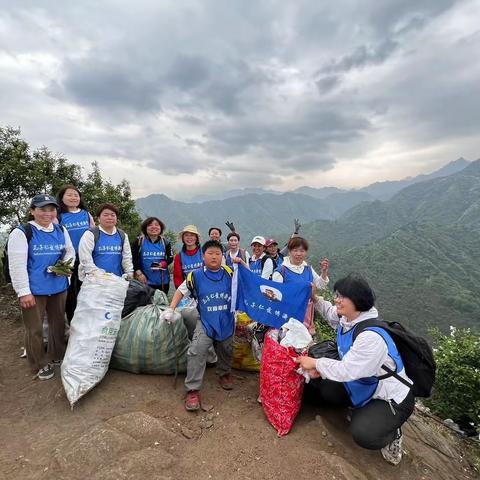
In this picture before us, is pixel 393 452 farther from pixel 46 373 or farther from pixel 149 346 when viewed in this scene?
pixel 46 373

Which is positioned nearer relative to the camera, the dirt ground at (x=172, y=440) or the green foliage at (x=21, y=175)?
the dirt ground at (x=172, y=440)

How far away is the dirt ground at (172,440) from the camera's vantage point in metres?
3.33

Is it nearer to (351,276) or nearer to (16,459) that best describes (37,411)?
(16,459)

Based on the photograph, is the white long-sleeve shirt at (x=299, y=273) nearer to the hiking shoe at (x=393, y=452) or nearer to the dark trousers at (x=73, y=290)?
the hiking shoe at (x=393, y=452)

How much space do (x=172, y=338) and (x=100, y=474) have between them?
1.93 meters

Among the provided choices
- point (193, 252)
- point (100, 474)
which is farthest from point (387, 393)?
point (193, 252)

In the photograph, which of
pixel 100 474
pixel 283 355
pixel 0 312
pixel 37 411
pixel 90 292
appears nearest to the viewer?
pixel 100 474

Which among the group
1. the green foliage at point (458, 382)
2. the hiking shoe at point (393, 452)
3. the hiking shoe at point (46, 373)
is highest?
the hiking shoe at point (46, 373)

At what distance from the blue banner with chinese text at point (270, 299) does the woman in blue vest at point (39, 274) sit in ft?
8.88

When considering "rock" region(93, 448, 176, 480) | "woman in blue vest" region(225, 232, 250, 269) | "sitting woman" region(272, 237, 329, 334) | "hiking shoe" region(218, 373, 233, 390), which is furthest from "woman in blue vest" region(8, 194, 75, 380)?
"woman in blue vest" region(225, 232, 250, 269)

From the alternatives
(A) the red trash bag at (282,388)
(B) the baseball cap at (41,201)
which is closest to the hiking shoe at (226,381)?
(A) the red trash bag at (282,388)

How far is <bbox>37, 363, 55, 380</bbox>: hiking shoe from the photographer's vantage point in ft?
16.1

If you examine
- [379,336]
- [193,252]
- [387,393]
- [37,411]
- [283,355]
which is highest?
[193,252]

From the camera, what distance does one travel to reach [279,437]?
3848 millimetres
